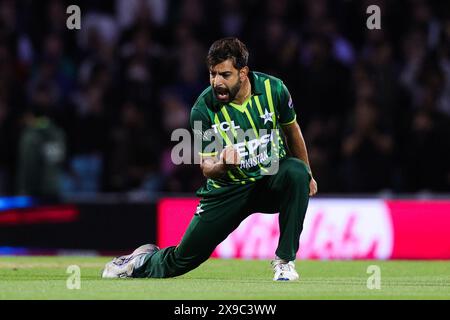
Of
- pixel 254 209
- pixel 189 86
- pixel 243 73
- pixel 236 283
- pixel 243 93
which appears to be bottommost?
pixel 236 283

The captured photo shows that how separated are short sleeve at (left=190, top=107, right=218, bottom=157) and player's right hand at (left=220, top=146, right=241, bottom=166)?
0.41m

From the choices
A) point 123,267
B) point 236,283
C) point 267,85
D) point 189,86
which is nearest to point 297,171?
point 267,85

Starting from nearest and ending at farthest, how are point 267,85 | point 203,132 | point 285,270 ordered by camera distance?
1. point 203,132
2. point 285,270
3. point 267,85

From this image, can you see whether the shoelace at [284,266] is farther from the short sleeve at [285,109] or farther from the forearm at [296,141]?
the short sleeve at [285,109]

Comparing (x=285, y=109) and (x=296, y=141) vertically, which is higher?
(x=285, y=109)

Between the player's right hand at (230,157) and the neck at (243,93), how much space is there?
2.32ft

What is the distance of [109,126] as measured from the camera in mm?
16109

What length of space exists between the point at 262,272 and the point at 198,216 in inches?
62.0

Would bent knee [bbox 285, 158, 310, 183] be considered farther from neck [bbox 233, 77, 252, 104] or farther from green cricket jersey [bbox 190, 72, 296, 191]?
neck [bbox 233, 77, 252, 104]

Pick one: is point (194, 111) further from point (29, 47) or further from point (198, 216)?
point (29, 47)

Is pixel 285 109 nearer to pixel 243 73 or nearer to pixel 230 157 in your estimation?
pixel 243 73

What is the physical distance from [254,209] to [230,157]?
2.96 feet

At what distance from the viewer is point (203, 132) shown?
30.5 ft
